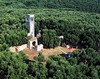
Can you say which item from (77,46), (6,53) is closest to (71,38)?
(77,46)

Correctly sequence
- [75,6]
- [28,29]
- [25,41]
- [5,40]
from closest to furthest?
[5,40]
[25,41]
[28,29]
[75,6]

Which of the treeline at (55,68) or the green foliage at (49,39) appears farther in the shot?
the green foliage at (49,39)

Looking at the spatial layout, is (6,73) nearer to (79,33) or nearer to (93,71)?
(93,71)

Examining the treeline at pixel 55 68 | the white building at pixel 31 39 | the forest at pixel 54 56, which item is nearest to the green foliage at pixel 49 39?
the forest at pixel 54 56

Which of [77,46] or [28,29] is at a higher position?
[28,29]

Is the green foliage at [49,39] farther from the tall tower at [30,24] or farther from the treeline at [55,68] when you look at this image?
the treeline at [55,68]

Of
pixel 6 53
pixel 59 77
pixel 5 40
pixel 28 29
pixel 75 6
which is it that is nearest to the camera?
pixel 59 77

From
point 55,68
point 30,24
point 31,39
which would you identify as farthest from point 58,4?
Answer: point 55,68
